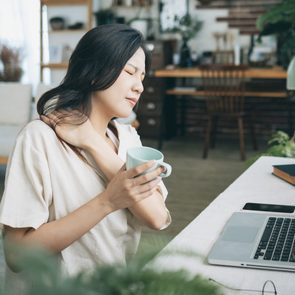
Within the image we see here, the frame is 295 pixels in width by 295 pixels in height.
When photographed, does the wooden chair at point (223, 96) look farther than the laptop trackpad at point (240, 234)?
Yes

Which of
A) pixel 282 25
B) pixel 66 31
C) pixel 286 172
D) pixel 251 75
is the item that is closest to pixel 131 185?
pixel 286 172

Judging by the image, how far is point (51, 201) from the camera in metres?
1.26

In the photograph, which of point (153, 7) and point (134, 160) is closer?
point (134, 160)

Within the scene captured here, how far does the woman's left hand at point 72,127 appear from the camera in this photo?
4.16ft

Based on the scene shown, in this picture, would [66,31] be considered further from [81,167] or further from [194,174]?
[81,167]

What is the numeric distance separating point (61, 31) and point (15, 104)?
254 centimetres

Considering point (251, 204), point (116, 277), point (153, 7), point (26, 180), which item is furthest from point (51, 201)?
point (153, 7)

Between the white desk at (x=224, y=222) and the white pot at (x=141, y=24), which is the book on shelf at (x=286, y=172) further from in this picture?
the white pot at (x=141, y=24)

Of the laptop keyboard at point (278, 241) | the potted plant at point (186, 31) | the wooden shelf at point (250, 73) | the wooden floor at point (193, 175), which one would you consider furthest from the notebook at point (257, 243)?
the potted plant at point (186, 31)

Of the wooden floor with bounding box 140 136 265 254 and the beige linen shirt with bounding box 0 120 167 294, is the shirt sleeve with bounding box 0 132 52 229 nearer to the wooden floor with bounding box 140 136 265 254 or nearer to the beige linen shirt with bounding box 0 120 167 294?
the beige linen shirt with bounding box 0 120 167 294

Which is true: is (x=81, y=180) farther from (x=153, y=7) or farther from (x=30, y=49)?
(x=30, y=49)

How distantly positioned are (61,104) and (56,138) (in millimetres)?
80

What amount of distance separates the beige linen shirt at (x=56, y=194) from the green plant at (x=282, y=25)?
7.80 ft

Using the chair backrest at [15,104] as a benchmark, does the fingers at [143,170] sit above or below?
above
